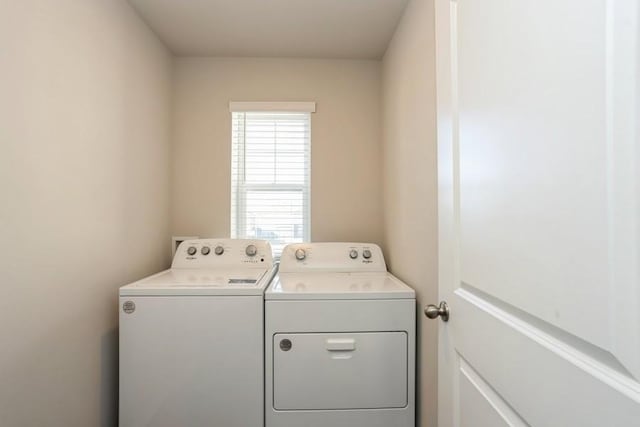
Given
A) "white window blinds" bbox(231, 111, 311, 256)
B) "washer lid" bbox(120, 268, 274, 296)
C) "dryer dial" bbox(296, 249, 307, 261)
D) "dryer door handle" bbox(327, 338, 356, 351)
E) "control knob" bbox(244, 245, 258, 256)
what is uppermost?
"white window blinds" bbox(231, 111, 311, 256)

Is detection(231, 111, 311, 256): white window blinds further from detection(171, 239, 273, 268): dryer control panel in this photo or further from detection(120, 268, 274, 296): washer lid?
detection(120, 268, 274, 296): washer lid

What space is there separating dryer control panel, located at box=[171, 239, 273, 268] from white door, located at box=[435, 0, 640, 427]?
1400mm

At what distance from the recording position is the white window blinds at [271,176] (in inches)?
91.3

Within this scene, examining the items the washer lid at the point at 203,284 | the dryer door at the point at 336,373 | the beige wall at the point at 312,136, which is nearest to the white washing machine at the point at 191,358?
the washer lid at the point at 203,284

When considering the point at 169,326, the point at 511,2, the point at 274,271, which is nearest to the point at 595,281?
the point at 511,2

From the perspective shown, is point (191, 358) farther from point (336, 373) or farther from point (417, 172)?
point (417, 172)

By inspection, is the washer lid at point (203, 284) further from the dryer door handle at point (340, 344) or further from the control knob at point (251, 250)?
the dryer door handle at point (340, 344)

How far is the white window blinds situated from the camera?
7.61ft

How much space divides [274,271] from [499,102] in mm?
1563

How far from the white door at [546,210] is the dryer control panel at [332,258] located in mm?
1153

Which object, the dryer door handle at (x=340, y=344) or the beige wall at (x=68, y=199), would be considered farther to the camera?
the dryer door handle at (x=340, y=344)

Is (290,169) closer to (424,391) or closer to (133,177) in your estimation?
(133,177)

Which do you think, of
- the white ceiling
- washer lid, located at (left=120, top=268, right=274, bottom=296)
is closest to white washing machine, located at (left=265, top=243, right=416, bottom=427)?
washer lid, located at (left=120, top=268, right=274, bottom=296)

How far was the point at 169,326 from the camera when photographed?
140cm
